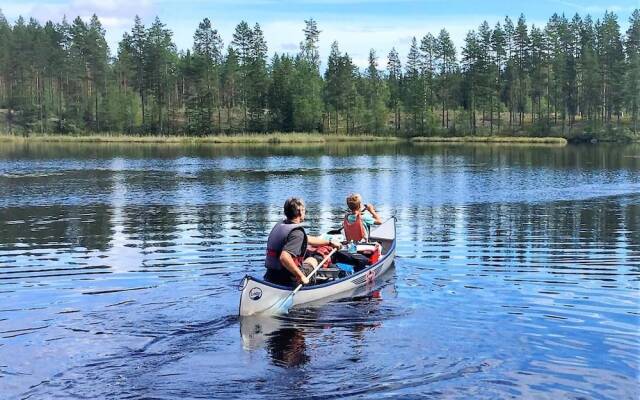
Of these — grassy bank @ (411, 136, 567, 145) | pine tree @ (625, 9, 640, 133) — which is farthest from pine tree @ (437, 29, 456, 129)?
pine tree @ (625, 9, 640, 133)

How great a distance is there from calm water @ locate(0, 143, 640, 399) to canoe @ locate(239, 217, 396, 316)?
0.92 ft

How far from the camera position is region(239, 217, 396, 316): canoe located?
1259cm

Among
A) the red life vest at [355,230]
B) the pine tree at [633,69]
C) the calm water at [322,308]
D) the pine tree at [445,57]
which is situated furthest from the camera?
the pine tree at [445,57]

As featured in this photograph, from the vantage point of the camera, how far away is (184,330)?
11.9 metres

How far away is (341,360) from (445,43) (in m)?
124

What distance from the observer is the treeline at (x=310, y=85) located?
109188 mm

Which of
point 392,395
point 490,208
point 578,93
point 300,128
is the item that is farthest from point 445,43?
point 392,395

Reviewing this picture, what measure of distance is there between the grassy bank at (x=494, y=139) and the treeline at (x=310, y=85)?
13.4 feet

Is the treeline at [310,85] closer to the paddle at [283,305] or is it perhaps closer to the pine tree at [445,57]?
the pine tree at [445,57]

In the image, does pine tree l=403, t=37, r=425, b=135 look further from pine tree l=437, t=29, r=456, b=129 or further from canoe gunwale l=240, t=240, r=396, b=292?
canoe gunwale l=240, t=240, r=396, b=292

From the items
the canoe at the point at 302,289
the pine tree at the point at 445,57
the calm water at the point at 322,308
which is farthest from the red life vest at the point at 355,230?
the pine tree at the point at 445,57

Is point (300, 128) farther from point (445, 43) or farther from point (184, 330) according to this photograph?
point (184, 330)

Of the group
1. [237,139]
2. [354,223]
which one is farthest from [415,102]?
[354,223]

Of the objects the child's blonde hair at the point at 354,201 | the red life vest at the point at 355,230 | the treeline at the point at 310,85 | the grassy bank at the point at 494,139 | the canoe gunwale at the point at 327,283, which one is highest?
the treeline at the point at 310,85
